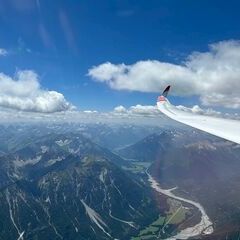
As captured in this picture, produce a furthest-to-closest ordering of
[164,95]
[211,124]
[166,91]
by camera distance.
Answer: [164,95] < [166,91] < [211,124]

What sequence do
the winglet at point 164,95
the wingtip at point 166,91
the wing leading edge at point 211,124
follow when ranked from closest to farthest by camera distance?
the wing leading edge at point 211,124 → the wingtip at point 166,91 → the winglet at point 164,95

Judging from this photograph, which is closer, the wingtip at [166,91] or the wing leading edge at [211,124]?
the wing leading edge at [211,124]

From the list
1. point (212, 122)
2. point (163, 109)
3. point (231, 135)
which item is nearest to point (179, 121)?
point (212, 122)

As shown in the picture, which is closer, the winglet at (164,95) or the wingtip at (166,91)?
the wingtip at (166,91)

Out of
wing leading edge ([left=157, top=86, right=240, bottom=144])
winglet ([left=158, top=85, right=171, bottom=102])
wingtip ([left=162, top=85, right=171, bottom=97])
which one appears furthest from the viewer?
winglet ([left=158, top=85, right=171, bottom=102])

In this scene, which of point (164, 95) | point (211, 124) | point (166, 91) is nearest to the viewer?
point (211, 124)

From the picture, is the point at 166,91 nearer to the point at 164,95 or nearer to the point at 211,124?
the point at 164,95

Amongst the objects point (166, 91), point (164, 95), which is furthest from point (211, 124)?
point (164, 95)

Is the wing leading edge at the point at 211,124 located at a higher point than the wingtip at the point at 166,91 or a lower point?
lower

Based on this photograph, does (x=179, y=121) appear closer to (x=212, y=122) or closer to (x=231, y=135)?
(x=212, y=122)

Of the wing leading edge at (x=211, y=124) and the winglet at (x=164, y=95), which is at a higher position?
the winglet at (x=164, y=95)

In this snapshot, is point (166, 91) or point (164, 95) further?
point (164, 95)

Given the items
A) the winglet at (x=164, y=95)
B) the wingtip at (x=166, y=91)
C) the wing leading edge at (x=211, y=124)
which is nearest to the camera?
the wing leading edge at (x=211, y=124)
